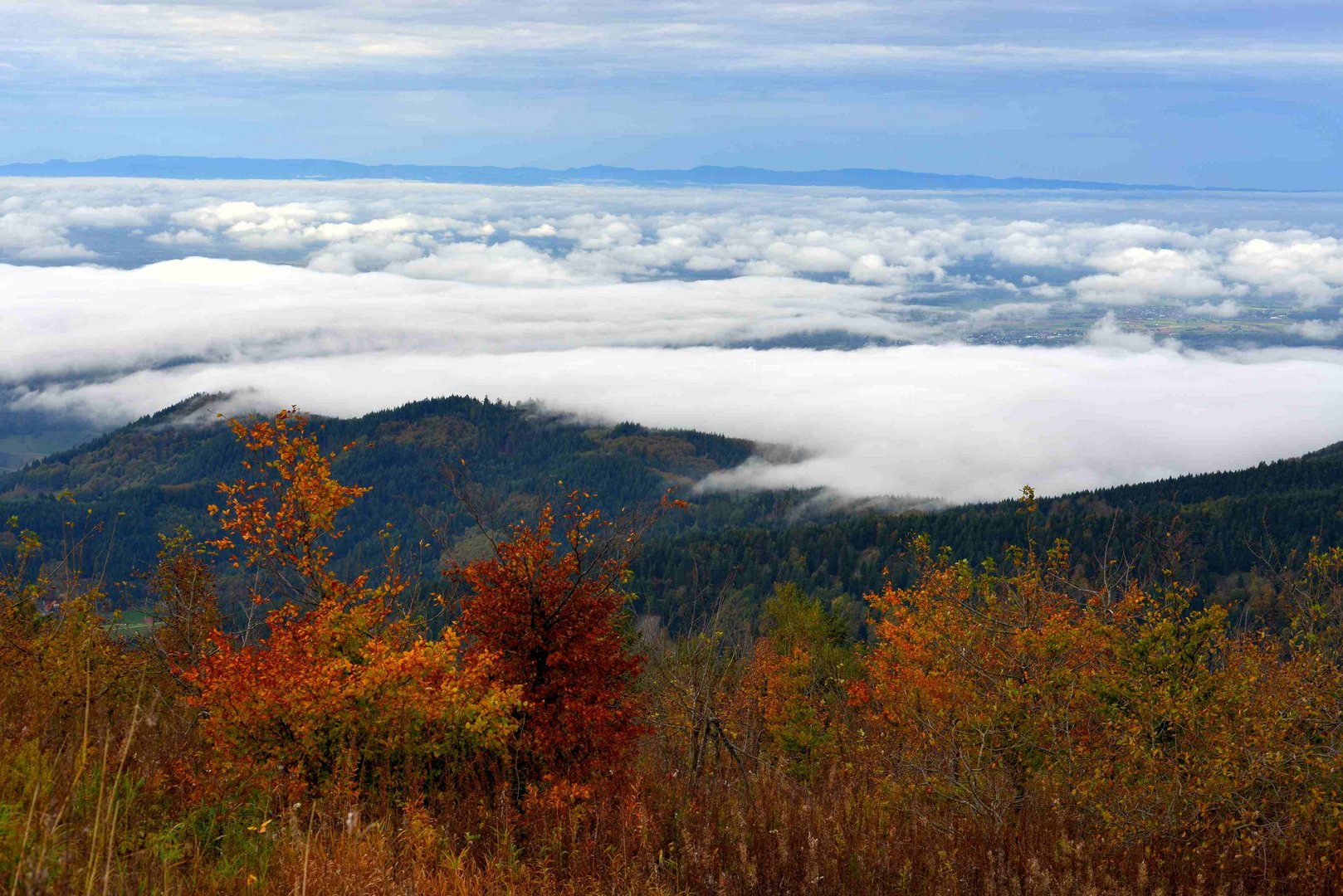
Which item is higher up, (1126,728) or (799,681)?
(1126,728)

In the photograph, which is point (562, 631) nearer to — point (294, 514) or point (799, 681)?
point (294, 514)

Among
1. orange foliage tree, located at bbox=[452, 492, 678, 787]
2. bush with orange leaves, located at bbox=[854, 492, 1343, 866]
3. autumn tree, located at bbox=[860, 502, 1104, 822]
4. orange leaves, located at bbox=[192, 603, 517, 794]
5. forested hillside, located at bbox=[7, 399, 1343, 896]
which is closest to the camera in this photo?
forested hillside, located at bbox=[7, 399, 1343, 896]

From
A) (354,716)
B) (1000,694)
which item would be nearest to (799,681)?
(1000,694)

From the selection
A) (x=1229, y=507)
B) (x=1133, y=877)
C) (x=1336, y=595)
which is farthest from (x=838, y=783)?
(x=1229, y=507)

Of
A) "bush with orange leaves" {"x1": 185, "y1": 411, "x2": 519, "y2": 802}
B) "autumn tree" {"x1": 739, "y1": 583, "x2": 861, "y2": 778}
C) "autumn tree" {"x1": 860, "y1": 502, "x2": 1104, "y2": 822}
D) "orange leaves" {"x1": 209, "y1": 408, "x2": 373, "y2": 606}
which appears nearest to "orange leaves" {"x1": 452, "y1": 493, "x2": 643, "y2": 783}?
"bush with orange leaves" {"x1": 185, "y1": 411, "x2": 519, "y2": 802}

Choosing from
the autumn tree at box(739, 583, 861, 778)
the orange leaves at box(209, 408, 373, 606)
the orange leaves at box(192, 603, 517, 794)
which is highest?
the orange leaves at box(209, 408, 373, 606)

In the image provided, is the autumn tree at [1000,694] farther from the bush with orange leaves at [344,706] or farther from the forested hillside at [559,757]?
the bush with orange leaves at [344,706]

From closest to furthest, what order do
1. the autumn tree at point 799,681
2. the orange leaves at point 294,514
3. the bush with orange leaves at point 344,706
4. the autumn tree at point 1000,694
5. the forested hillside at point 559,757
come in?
the forested hillside at point 559,757, the bush with orange leaves at point 344,706, the autumn tree at point 1000,694, the orange leaves at point 294,514, the autumn tree at point 799,681

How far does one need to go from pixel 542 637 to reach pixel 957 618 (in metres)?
9.48

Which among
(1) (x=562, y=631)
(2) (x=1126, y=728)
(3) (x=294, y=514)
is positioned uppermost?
(3) (x=294, y=514)

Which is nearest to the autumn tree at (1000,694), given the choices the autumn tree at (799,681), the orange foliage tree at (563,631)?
the orange foliage tree at (563,631)

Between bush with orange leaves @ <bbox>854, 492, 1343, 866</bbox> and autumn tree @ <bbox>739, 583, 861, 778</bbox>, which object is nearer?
bush with orange leaves @ <bbox>854, 492, 1343, 866</bbox>

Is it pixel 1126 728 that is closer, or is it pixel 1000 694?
pixel 1126 728

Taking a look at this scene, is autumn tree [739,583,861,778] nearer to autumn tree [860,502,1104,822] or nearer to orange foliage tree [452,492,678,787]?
autumn tree [860,502,1104,822]
